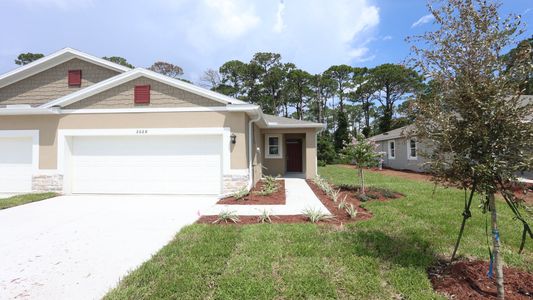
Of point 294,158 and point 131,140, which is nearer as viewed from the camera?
point 131,140

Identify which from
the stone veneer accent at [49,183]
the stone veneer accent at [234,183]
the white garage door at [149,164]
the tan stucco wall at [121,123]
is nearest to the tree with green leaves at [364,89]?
the tan stucco wall at [121,123]

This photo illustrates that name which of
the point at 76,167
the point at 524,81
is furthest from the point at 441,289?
the point at 76,167

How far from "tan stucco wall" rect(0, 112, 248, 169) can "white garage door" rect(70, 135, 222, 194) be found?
490 mm

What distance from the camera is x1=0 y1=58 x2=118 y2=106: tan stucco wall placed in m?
11.3

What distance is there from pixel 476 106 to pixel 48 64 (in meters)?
14.8

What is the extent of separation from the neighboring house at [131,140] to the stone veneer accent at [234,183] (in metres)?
0.03

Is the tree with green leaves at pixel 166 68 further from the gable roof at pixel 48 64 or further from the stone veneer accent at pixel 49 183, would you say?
the stone veneer accent at pixel 49 183

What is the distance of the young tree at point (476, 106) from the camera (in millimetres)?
2715

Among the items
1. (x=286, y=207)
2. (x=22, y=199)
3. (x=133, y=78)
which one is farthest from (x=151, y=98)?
(x=286, y=207)

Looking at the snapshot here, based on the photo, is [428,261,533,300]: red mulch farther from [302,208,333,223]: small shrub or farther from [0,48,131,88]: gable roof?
[0,48,131,88]: gable roof

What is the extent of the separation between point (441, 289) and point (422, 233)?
2008 mm

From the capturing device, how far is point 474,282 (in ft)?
10.1

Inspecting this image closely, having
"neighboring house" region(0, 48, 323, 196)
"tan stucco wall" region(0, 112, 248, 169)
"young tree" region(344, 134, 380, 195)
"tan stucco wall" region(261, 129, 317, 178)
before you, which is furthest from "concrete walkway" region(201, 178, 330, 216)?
"tan stucco wall" region(261, 129, 317, 178)

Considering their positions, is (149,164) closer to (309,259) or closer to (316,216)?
(316,216)
